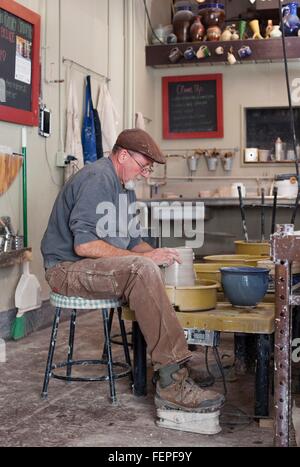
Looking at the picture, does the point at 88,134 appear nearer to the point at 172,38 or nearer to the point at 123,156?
the point at 172,38

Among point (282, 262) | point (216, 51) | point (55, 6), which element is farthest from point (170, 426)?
point (216, 51)

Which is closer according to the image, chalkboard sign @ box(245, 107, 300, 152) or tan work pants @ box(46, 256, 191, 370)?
tan work pants @ box(46, 256, 191, 370)

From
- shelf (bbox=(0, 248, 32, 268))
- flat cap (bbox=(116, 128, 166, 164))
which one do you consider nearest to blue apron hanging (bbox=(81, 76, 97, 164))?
shelf (bbox=(0, 248, 32, 268))

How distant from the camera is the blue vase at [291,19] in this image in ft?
21.3

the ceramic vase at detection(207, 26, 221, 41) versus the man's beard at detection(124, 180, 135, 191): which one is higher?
the ceramic vase at detection(207, 26, 221, 41)

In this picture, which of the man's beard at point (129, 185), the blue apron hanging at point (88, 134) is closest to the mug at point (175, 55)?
the blue apron hanging at point (88, 134)

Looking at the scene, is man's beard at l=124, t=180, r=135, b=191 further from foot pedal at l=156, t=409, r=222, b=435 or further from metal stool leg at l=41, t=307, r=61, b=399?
foot pedal at l=156, t=409, r=222, b=435

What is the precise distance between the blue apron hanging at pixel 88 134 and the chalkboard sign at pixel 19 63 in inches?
32.3

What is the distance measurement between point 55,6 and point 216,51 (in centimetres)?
234

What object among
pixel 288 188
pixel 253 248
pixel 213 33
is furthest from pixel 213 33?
pixel 253 248

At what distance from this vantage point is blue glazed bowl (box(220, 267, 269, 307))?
8.82 feet

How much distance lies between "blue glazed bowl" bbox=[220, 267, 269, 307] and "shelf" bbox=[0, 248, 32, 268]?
1.69 metres

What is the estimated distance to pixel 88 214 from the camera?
2.78 meters

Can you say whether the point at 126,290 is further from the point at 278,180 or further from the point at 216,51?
the point at 216,51
